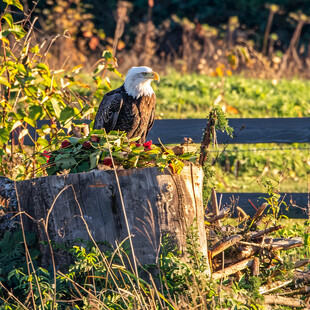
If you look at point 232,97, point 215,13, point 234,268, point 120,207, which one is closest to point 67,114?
point 120,207

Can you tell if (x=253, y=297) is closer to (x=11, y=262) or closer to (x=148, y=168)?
(x=148, y=168)

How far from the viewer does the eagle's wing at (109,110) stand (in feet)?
14.3

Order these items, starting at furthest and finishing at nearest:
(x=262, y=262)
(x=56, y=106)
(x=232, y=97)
Answer: (x=232, y=97)
(x=56, y=106)
(x=262, y=262)

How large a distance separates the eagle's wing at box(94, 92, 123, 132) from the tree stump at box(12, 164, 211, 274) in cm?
150

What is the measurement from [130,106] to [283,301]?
2007 mm

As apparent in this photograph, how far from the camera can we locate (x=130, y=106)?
4367 millimetres

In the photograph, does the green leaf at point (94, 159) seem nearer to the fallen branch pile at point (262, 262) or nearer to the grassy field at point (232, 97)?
the fallen branch pile at point (262, 262)

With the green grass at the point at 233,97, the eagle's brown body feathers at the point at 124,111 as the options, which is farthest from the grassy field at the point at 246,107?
the eagle's brown body feathers at the point at 124,111

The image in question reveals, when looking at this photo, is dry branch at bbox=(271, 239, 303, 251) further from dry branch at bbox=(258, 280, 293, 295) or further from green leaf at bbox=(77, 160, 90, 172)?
green leaf at bbox=(77, 160, 90, 172)

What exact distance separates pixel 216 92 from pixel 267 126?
369 cm

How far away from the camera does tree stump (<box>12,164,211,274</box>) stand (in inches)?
115

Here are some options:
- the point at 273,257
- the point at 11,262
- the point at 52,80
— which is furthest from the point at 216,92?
the point at 11,262

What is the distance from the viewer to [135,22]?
14.6 metres

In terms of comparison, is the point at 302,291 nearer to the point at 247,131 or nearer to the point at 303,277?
the point at 303,277
